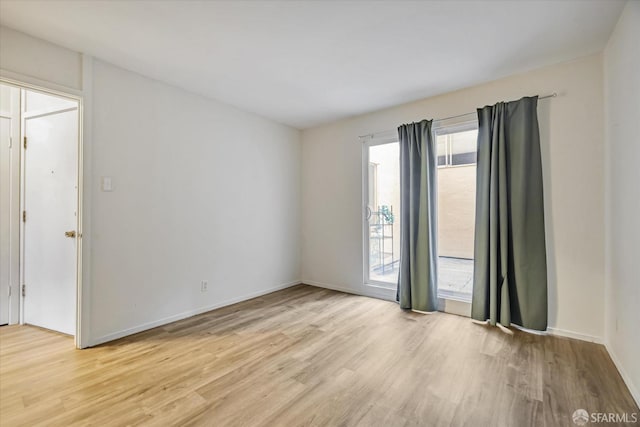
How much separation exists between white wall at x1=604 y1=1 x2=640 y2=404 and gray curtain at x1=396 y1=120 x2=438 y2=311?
4.82 ft

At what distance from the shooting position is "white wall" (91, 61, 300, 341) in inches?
104

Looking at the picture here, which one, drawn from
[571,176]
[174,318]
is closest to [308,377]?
[174,318]

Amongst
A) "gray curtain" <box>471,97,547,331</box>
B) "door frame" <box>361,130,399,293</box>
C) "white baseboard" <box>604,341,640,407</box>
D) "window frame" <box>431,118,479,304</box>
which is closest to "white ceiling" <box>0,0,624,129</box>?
"window frame" <box>431,118,479,304</box>

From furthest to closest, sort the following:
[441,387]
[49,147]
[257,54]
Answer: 1. [49,147]
2. [257,54]
3. [441,387]

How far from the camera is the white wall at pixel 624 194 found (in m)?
1.80

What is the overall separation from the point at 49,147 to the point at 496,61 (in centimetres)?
446

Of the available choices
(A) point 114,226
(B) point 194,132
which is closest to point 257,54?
(B) point 194,132

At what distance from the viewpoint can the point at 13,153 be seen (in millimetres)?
3074

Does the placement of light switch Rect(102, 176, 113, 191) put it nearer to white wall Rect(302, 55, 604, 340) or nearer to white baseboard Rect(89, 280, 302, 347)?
white baseboard Rect(89, 280, 302, 347)

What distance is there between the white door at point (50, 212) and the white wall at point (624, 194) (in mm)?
4352

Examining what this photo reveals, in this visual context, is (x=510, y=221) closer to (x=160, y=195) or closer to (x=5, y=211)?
(x=160, y=195)

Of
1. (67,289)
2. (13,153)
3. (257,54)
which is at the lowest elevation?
(67,289)

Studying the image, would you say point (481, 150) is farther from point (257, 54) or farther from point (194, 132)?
point (194, 132)

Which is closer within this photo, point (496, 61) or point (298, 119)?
point (496, 61)
